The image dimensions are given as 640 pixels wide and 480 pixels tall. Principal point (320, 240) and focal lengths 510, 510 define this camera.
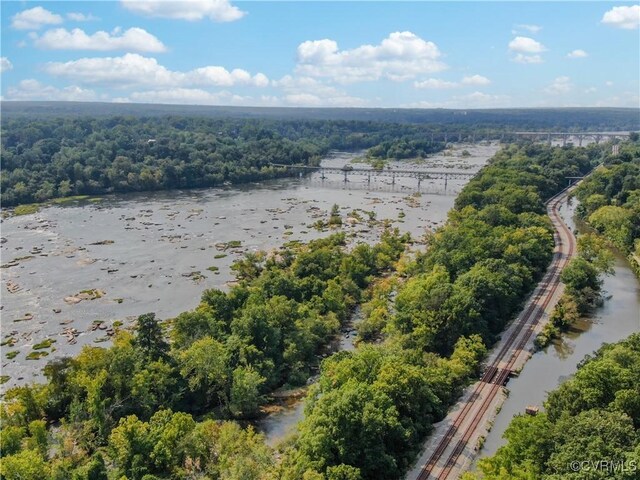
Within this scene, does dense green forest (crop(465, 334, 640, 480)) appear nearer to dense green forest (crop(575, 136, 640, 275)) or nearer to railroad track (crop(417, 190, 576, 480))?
railroad track (crop(417, 190, 576, 480))

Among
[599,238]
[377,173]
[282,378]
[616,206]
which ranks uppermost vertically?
[377,173]

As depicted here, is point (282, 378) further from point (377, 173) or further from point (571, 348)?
point (377, 173)

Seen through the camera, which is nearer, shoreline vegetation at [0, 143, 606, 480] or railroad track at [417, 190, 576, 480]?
shoreline vegetation at [0, 143, 606, 480]

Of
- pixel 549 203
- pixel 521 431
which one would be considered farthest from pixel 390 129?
pixel 521 431

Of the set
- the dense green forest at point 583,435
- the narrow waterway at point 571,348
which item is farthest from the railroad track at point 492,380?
the dense green forest at point 583,435

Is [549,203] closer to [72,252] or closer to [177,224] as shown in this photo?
[177,224]

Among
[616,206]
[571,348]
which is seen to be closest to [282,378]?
[571,348]

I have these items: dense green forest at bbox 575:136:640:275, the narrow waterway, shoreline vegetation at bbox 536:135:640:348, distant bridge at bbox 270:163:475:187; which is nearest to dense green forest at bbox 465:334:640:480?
the narrow waterway
